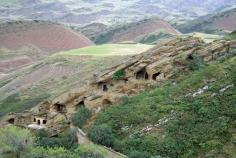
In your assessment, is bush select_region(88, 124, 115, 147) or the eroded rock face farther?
the eroded rock face

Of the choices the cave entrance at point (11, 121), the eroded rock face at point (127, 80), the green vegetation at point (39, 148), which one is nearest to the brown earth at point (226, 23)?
the eroded rock face at point (127, 80)

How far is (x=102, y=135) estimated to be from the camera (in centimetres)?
3497

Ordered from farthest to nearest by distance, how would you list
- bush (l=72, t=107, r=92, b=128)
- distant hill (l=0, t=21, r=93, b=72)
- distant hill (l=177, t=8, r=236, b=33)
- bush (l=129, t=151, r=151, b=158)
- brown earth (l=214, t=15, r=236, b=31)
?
brown earth (l=214, t=15, r=236, b=31) → distant hill (l=177, t=8, r=236, b=33) → distant hill (l=0, t=21, r=93, b=72) → bush (l=72, t=107, r=92, b=128) → bush (l=129, t=151, r=151, b=158)

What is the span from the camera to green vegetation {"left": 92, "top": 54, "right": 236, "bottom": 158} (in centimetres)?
3241

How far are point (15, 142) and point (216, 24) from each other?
134 metres

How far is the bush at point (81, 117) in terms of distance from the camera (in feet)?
128

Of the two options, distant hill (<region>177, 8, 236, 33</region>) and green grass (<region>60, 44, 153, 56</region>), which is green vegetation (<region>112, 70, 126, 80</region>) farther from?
distant hill (<region>177, 8, 236, 33</region>)

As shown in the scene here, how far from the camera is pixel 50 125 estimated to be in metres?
41.1

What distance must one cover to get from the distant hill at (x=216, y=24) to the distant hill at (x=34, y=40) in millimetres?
42646

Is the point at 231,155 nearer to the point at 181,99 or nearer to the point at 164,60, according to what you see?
the point at 181,99

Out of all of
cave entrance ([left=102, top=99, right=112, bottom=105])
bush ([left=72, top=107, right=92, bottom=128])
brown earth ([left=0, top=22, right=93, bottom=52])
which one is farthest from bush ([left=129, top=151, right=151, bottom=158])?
brown earth ([left=0, top=22, right=93, bottom=52])

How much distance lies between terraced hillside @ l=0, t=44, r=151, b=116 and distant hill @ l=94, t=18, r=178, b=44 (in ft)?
198

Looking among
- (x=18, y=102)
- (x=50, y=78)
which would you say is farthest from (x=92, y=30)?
(x=18, y=102)

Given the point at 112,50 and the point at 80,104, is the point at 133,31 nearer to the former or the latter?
the point at 112,50
